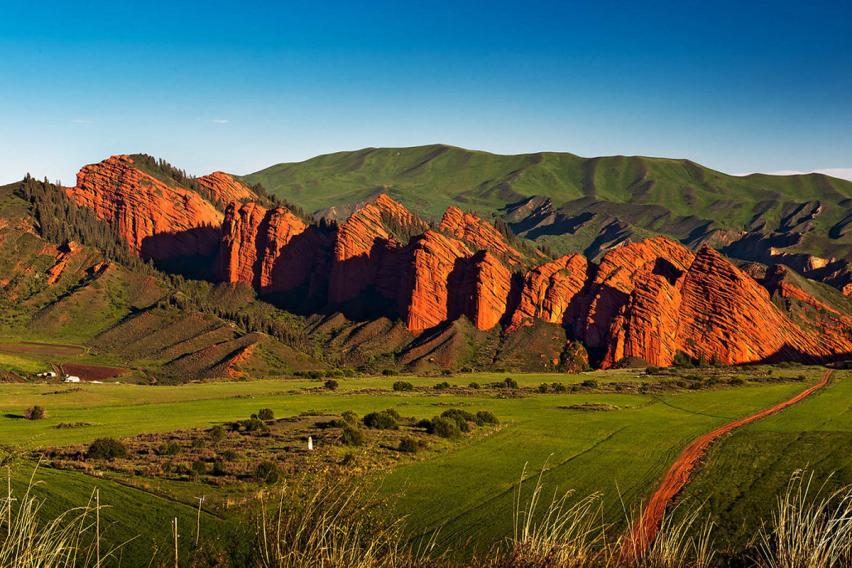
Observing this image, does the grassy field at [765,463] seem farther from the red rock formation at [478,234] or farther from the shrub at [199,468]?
the red rock formation at [478,234]

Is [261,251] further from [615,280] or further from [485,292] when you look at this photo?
[615,280]

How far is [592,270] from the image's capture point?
167 meters

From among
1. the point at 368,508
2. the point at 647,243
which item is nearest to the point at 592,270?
the point at 647,243

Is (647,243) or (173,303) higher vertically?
(647,243)

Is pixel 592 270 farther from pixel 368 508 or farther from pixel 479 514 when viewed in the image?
pixel 368 508

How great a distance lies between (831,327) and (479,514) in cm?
15093

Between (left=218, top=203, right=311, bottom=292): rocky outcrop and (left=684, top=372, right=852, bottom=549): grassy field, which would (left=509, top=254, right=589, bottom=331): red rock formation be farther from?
(left=684, top=372, right=852, bottom=549): grassy field

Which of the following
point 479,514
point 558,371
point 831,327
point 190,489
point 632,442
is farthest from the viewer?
point 831,327

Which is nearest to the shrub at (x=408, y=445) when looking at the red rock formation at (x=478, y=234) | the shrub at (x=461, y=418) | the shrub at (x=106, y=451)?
the shrub at (x=461, y=418)

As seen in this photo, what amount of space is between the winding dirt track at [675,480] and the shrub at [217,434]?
3342 cm

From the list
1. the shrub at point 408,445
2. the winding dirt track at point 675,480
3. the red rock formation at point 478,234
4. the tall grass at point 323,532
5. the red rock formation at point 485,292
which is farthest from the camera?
the red rock formation at point 478,234

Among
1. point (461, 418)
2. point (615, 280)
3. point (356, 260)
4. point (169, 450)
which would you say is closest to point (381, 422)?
point (461, 418)

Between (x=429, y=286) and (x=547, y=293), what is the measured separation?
2644cm

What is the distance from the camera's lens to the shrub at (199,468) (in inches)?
1707
